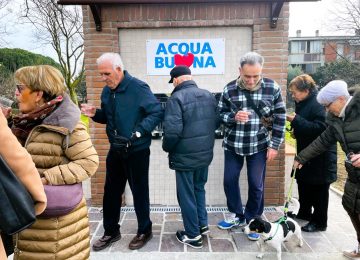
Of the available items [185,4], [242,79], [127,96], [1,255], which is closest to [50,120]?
[1,255]

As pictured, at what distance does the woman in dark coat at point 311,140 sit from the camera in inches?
146

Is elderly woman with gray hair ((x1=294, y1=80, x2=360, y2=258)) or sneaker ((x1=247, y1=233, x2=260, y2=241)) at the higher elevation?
elderly woman with gray hair ((x1=294, y1=80, x2=360, y2=258))

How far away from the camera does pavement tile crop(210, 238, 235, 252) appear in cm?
355

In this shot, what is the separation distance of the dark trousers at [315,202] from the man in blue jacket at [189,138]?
1327 mm

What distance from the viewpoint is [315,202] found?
3.93m

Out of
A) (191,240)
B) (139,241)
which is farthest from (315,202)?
(139,241)

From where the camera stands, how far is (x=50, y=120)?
7.21 ft

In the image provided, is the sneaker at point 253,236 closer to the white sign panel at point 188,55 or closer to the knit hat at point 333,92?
the knit hat at point 333,92

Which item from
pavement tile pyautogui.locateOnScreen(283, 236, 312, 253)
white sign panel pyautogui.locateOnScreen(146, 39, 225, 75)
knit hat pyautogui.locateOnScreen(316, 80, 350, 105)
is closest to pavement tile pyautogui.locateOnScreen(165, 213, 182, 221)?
pavement tile pyautogui.locateOnScreen(283, 236, 312, 253)

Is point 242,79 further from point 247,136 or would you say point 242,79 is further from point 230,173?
point 230,173

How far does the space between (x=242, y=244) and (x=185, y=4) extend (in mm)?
2965

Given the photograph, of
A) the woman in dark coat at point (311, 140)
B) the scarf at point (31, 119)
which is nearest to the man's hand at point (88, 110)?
the scarf at point (31, 119)

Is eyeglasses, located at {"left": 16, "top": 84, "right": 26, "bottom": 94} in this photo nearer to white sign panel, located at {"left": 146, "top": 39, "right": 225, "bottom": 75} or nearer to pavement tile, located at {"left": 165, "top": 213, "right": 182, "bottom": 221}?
white sign panel, located at {"left": 146, "top": 39, "right": 225, "bottom": 75}

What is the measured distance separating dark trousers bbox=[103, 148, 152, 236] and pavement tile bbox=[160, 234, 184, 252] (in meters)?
0.24
